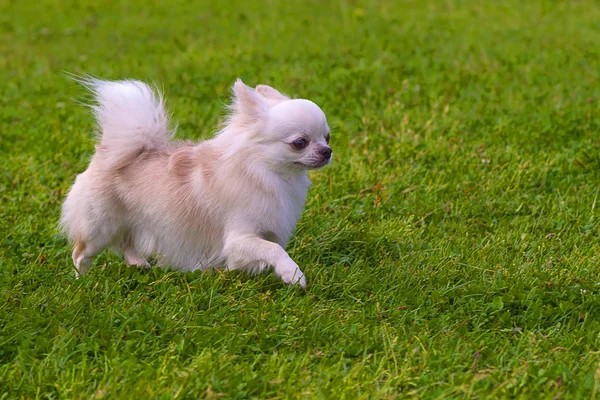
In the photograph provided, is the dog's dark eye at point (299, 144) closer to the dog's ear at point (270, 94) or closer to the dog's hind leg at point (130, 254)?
the dog's ear at point (270, 94)

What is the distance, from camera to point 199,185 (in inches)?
171

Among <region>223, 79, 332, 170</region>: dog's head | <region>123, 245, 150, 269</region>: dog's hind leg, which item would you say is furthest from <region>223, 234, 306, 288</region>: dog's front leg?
<region>123, 245, 150, 269</region>: dog's hind leg

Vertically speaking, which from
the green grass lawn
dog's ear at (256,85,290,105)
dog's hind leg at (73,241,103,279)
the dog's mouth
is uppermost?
dog's ear at (256,85,290,105)

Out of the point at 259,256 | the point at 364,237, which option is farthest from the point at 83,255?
the point at 364,237

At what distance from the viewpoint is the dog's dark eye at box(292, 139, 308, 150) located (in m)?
4.14

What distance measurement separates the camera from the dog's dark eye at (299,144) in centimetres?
414

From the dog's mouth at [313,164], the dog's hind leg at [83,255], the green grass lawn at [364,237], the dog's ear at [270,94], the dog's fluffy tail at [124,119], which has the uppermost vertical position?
the dog's ear at [270,94]

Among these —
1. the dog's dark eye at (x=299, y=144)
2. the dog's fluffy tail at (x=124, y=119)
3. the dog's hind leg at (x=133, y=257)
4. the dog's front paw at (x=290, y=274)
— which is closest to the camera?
the dog's front paw at (x=290, y=274)

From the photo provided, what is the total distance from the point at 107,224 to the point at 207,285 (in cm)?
65

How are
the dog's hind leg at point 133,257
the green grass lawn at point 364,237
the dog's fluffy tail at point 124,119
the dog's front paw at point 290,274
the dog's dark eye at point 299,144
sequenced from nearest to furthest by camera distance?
the green grass lawn at point 364,237, the dog's front paw at point 290,274, the dog's dark eye at point 299,144, the dog's fluffy tail at point 124,119, the dog's hind leg at point 133,257

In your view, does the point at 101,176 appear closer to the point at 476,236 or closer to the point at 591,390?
the point at 476,236

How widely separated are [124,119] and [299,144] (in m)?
0.91

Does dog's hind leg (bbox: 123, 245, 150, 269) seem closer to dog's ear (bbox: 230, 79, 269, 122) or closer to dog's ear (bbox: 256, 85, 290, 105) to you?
dog's ear (bbox: 230, 79, 269, 122)

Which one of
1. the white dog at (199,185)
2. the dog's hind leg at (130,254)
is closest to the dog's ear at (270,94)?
the white dog at (199,185)
